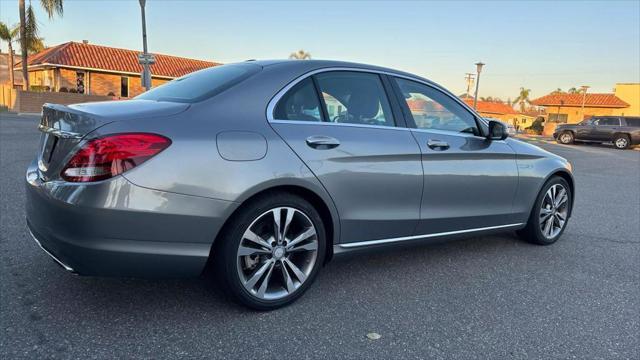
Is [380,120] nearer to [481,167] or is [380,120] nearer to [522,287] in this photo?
[481,167]

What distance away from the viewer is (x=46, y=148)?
2.75 metres

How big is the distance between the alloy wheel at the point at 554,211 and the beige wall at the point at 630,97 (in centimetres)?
4958

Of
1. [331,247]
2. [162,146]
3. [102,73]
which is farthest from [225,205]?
[102,73]

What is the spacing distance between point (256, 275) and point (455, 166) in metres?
1.85

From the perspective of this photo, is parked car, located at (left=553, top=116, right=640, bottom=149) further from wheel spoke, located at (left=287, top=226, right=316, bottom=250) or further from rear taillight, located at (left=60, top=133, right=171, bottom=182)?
rear taillight, located at (left=60, top=133, right=171, bottom=182)

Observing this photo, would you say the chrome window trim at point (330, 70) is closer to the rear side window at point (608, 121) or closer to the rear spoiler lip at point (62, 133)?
the rear spoiler lip at point (62, 133)

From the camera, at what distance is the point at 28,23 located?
2717 cm

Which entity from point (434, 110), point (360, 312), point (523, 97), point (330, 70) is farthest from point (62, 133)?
point (523, 97)

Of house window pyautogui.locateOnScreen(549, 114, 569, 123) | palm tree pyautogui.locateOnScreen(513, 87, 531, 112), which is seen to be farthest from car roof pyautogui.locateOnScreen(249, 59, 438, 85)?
palm tree pyautogui.locateOnScreen(513, 87, 531, 112)

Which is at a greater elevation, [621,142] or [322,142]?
[322,142]

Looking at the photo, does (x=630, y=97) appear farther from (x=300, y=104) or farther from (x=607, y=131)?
(x=300, y=104)

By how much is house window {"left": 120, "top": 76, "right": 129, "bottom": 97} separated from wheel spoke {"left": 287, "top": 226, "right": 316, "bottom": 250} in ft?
118

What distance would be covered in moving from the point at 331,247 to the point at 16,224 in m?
3.15

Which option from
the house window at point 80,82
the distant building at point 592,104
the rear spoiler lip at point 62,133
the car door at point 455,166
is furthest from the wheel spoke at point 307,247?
the distant building at point 592,104
